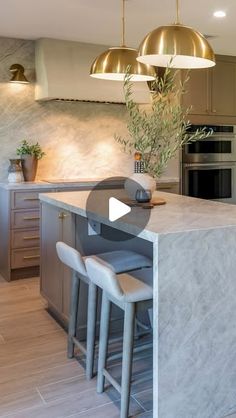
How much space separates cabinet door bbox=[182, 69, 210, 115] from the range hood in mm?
1018

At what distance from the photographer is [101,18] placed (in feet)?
12.6

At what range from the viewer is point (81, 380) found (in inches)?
94.1

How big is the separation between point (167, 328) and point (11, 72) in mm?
3675

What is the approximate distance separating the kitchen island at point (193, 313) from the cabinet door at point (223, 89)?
3.77m

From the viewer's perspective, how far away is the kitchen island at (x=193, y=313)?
72.6 inches

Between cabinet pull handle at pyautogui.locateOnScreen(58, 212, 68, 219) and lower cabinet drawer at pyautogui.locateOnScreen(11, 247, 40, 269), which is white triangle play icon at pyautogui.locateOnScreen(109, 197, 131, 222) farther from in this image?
lower cabinet drawer at pyautogui.locateOnScreen(11, 247, 40, 269)

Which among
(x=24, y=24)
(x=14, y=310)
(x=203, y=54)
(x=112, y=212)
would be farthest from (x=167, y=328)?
(x=24, y=24)

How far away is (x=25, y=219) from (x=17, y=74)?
1.60m

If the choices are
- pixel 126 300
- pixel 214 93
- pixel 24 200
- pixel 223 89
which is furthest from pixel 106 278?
pixel 223 89

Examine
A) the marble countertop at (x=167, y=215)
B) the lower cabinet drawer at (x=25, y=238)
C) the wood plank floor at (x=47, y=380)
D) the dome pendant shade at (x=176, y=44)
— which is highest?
the dome pendant shade at (x=176, y=44)

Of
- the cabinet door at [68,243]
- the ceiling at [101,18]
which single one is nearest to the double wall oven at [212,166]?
the ceiling at [101,18]

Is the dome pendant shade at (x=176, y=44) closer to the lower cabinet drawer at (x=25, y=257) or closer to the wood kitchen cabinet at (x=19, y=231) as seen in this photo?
the wood kitchen cabinet at (x=19, y=231)

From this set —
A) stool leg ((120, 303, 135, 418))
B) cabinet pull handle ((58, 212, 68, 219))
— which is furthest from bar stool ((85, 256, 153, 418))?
cabinet pull handle ((58, 212, 68, 219))
